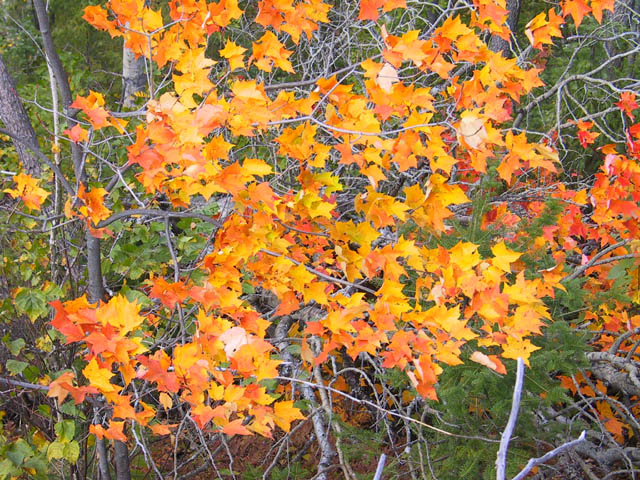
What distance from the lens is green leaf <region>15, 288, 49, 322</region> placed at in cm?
257

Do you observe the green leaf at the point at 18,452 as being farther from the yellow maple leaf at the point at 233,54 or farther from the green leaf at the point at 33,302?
the yellow maple leaf at the point at 233,54

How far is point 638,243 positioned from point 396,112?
3.99 feet

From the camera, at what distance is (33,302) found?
259 cm

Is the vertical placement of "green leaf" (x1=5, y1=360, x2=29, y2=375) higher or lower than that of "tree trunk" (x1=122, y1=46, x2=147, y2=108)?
lower

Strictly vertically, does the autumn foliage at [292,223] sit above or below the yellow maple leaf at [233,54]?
below

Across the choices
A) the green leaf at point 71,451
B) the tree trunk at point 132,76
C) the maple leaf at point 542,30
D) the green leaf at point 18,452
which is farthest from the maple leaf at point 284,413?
the tree trunk at point 132,76

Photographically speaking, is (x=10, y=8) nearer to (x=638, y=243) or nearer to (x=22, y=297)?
(x=22, y=297)

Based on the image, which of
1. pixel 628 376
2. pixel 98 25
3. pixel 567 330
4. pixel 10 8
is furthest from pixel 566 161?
pixel 10 8

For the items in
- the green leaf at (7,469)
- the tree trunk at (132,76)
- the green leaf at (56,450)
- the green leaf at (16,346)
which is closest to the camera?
the green leaf at (7,469)

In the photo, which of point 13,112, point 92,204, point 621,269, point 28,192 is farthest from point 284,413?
point 13,112

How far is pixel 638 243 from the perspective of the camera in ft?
8.51

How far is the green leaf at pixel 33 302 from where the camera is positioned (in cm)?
257

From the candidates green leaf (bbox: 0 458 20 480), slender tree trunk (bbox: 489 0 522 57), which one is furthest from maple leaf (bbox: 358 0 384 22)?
slender tree trunk (bbox: 489 0 522 57)

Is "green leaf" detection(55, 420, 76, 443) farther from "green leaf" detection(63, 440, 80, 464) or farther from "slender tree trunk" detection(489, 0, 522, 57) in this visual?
"slender tree trunk" detection(489, 0, 522, 57)
